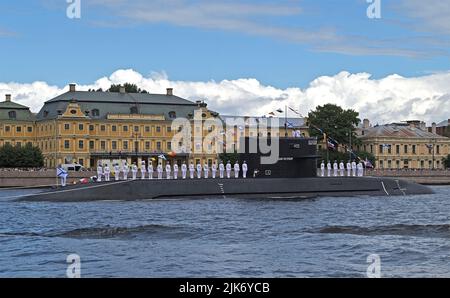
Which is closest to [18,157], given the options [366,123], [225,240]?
[366,123]

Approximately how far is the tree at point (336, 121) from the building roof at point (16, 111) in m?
39.6

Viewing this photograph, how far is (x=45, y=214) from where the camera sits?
3041 centimetres

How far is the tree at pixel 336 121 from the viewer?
102944 mm

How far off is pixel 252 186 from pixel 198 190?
9.70 feet

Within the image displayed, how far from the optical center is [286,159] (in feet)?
133

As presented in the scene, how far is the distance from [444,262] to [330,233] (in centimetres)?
622

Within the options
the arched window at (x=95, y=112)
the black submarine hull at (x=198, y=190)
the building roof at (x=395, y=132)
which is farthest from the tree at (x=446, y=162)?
the black submarine hull at (x=198, y=190)

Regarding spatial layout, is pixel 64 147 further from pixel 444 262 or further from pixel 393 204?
pixel 444 262

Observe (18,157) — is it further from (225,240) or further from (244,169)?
(225,240)

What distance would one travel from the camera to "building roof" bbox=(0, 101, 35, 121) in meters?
97.5

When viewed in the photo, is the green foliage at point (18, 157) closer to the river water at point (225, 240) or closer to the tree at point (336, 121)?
the tree at point (336, 121)

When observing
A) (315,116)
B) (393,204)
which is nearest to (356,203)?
(393,204)

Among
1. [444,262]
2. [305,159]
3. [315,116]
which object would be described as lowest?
[444,262]

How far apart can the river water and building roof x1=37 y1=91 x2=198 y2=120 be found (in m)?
62.0
